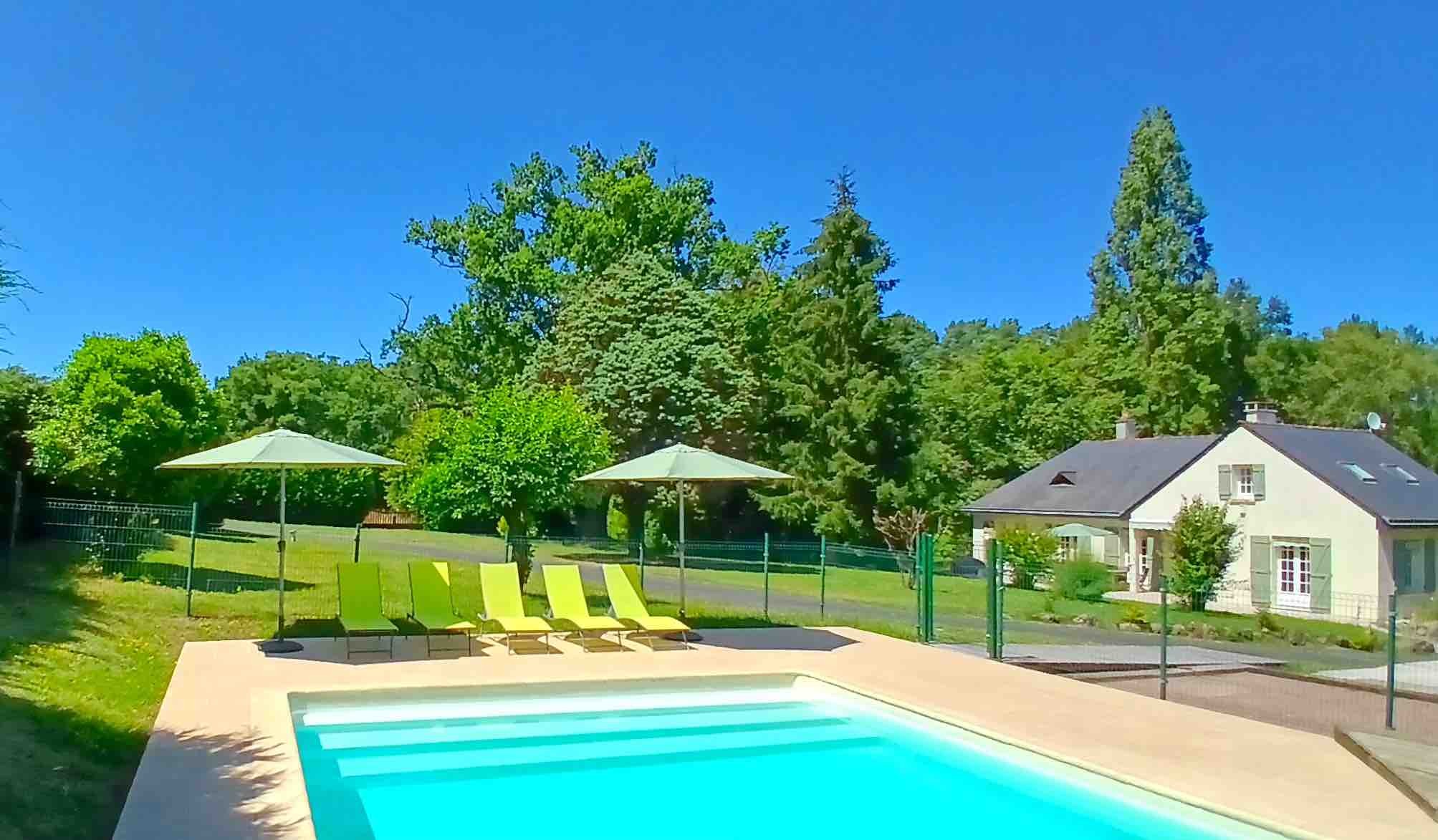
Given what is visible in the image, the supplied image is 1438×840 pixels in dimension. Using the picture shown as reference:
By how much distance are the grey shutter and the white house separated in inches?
1.1

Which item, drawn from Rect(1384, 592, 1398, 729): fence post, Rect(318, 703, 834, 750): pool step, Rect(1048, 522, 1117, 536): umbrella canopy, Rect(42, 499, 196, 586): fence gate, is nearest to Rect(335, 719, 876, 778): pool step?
Rect(318, 703, 834, 750): pool step

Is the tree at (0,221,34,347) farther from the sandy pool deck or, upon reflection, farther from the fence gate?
the fence gate

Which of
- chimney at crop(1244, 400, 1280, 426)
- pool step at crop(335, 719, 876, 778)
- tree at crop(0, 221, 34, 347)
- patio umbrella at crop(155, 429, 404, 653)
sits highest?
chimney at crop(1244, 400, 1280, 426)

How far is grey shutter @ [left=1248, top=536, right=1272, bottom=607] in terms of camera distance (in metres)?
30.5

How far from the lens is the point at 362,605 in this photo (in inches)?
513

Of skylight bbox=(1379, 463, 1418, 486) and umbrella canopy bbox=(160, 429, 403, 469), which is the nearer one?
umbrella canopy bbox=(160, 429, 403, 469)

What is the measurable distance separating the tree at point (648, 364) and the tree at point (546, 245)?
3.03 m

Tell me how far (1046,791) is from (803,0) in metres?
19.1

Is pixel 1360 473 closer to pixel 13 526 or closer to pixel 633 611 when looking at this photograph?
pixel 633 611

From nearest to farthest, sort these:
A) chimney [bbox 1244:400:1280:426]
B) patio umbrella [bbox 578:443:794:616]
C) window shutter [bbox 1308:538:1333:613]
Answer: patio umbrella [bbox 578:443:794:616]
window shutter [bbox 1308:538:1333:613]
chimney [bbox 1244:400:1280:426]

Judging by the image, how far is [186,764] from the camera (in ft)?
24.3

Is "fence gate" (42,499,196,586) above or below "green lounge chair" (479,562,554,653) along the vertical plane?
above

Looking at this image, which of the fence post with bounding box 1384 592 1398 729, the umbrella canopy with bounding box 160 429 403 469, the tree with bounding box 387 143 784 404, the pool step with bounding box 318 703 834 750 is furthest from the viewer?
the tree with bounding box 387 143 784 404

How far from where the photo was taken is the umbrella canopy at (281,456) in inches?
484
